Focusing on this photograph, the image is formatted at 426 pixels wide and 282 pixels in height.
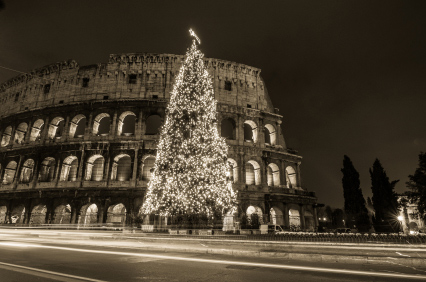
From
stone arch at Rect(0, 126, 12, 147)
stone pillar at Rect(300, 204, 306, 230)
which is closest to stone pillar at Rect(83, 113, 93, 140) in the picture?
stone arch at Rect(0, 126, 12, 147)

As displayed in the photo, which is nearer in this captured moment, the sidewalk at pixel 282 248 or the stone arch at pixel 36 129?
the sidewalk at pixel 282 248

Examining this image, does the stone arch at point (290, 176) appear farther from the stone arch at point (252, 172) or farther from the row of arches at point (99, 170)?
the stone arch at point (252, 172)

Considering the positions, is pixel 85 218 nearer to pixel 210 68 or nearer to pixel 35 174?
pixel 35 174

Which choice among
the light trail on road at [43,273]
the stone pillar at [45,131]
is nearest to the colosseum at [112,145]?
the stone pillar at [45,131]

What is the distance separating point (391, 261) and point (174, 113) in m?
13.1

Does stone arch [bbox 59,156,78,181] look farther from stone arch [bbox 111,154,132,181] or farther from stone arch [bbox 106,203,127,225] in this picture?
stone arch [bbox 106,203,127,225]

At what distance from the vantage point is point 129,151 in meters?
23.5

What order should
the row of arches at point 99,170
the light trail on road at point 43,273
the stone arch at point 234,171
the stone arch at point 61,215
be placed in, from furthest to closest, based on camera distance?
the stone arch at point 234,171 < the row of arches at point 99,170 < the stone arch at point 61,215 < the light trail on road at point 43,273

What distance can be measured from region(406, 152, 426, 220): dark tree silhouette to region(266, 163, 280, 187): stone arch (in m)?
12.3

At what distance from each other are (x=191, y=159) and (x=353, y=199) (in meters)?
23.4

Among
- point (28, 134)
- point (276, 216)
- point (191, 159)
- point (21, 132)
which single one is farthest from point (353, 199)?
point (21, 132)

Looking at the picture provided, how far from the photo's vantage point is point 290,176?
2775cm

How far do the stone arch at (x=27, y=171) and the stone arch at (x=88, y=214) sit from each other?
6.87m

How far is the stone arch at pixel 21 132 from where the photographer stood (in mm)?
27359
